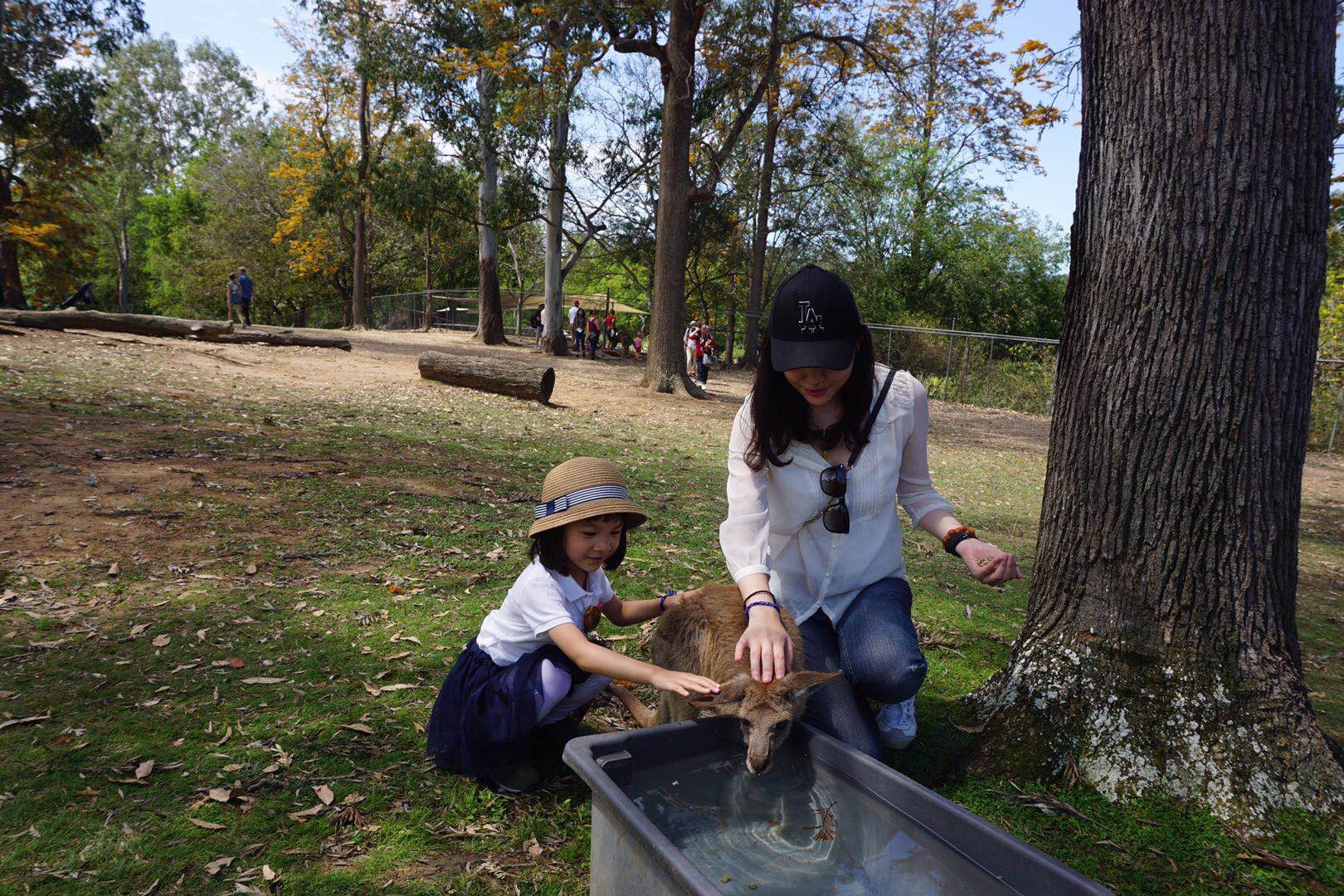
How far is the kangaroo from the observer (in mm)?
2828

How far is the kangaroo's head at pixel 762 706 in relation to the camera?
9.12ft

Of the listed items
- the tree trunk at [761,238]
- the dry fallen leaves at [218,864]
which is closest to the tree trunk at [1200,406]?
the dry fallen leaves at [218,864]

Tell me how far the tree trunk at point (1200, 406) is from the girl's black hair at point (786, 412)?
98 cm

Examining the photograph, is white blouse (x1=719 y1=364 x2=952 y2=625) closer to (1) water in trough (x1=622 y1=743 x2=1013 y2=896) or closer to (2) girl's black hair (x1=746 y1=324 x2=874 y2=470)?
(2) girl's black hair (x1=746 y1=324 x2=874 y2=470)

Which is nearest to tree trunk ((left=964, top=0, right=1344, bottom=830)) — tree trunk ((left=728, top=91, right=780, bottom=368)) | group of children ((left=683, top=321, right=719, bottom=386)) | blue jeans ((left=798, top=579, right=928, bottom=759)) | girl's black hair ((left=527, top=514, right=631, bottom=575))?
blue jeans ((left=798, top=579, right=928, bottom=759))

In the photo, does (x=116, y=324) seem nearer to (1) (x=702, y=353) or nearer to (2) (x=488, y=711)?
(1) (x=702, y=353)

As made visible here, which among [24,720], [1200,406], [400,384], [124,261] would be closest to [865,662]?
[1200,406]

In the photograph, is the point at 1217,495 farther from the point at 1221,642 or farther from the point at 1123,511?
the point at 1221,642

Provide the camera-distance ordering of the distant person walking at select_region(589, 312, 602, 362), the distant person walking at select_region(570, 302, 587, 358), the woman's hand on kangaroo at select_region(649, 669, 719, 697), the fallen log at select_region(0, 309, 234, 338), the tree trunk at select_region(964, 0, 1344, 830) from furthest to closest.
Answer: the distant person walking at select_region(570, 302, 587, 358) → the distant person walking at select_region(589, 312, 602, 362) → the fallen log at select_region(0, 309, 234, 338) → the tree trunk at select_region(964, 0, 1344, 830) → the woman's hand on kangaroo at select_region(649, 669, 719, 697)

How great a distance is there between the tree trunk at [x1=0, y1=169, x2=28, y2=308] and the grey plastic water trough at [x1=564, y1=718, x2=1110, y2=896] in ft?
94.1

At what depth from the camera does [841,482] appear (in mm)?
3381

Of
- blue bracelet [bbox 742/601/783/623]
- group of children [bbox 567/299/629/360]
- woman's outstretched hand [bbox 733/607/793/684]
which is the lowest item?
woman's outstretched hand [bbox 733/607/793/684]

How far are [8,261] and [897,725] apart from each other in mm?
35869

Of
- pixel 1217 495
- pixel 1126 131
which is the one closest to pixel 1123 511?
pixel 1217 495
